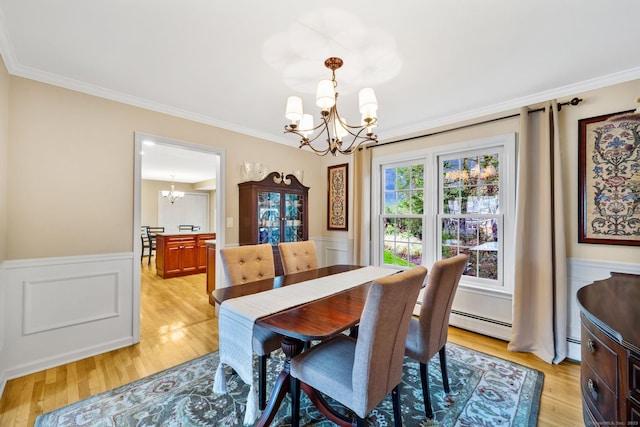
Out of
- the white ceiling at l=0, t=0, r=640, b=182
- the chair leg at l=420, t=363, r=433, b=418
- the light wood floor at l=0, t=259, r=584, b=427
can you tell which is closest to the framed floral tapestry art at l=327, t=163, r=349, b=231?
the white ceiling at l=0, t=0, r=640, b=182

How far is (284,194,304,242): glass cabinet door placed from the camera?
3.73 m

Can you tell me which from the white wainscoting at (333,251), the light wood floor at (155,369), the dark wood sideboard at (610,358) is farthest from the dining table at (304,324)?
the white wainscoting at (333,251)

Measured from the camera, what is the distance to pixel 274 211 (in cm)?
361

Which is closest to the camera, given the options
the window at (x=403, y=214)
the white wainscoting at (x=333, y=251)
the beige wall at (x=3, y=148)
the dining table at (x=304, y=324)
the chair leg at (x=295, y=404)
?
the dining table at (x=304, y=324)

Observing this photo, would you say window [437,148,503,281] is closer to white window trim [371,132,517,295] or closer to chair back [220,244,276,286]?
white window trim [371,132,517,295]

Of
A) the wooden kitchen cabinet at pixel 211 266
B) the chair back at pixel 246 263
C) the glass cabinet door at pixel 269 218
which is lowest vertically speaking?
the wooden kitchen cabinet at pixel 211 266

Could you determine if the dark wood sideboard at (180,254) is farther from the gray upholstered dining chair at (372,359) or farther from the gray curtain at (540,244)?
the gray curtain at (540,244)

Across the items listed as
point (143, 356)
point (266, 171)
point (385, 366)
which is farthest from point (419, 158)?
point (143, 356)

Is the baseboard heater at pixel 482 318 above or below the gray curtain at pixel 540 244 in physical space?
below

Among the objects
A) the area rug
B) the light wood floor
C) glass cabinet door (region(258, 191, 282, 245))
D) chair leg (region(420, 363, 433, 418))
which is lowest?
the light wood floor

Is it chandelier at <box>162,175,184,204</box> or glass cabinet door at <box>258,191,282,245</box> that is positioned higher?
chandelier at <box>162,175,184,204</box>

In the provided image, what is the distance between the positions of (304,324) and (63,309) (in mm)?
2346

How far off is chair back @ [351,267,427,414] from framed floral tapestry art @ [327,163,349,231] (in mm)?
2868

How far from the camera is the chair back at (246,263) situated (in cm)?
216
